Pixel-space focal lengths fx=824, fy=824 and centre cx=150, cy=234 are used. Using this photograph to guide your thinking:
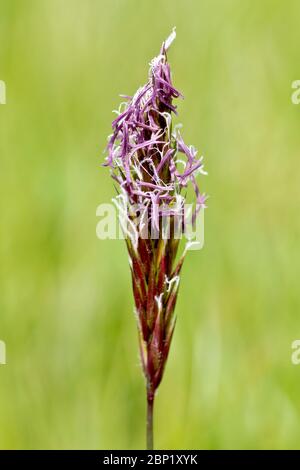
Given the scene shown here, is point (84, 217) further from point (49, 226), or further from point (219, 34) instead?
point (219, 34)

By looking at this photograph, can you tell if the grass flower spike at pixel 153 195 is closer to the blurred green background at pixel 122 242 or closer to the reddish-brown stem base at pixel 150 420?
the reddish-brown stem base at pixel 150 420

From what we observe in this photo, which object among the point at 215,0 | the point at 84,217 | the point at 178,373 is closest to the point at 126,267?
the point at 84,217

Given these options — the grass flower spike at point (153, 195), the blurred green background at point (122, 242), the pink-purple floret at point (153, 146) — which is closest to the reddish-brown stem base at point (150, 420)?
the grass flower spike at point (153, 195)

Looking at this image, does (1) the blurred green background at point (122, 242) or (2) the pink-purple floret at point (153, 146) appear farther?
(1) the blurred green background at point (122, 242)

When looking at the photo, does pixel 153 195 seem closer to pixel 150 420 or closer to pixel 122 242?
pixel 150 420

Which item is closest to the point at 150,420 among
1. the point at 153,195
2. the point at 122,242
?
the point at 153,195

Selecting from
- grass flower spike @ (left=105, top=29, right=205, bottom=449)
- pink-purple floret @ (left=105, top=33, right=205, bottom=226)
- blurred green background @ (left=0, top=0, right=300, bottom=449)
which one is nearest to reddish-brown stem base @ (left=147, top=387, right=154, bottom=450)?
grass flower spike @ (left=105, top=29, right=205, bottom=449)

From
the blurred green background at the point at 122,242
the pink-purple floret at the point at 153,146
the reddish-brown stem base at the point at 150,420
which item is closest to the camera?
the pink-purple floret at the point at 153,146
